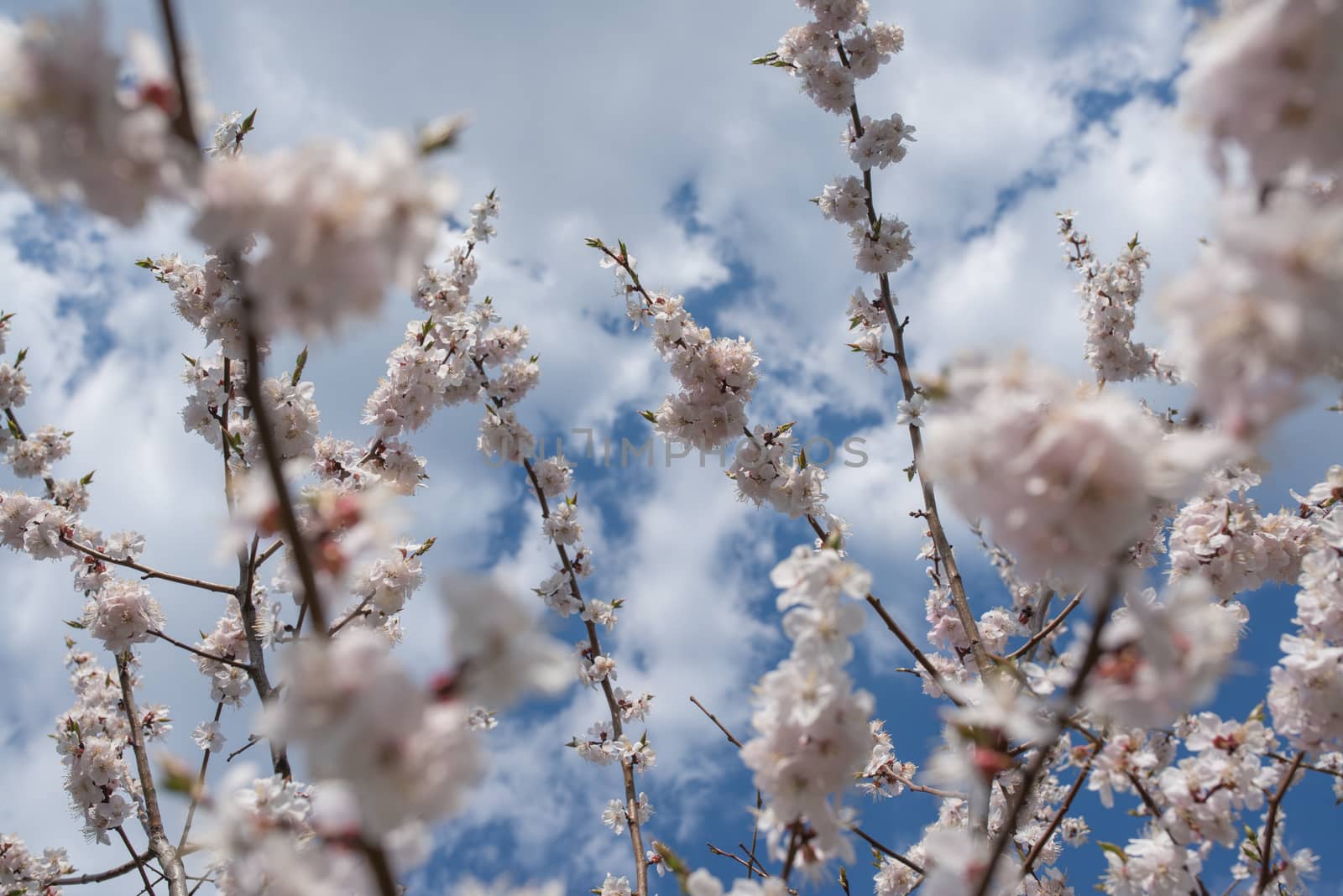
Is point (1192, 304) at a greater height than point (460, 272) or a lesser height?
lesser

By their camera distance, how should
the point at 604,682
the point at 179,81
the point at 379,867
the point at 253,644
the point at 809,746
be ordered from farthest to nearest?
the point at 604,682, the point at 253,644, the point at 809,746, the point at 179,81, the point at 379,867

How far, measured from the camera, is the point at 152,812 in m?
4.94

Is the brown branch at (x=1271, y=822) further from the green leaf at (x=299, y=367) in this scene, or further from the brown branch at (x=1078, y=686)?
the green leaf at (x=299, y=367)

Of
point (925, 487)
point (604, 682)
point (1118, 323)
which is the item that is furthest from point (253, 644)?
point (1118, 323)

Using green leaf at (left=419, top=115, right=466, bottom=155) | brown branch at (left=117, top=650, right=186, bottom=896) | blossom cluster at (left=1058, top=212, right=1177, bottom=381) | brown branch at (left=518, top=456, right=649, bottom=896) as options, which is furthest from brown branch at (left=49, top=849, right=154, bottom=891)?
blossom cluster at (left=1058, top=212, right=1177, bottom=381)

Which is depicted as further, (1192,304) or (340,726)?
(1192,304)

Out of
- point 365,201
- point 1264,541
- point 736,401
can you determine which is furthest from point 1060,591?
point 365,201

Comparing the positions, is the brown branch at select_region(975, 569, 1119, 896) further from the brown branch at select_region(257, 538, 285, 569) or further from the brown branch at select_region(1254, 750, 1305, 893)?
the brown branch at select_region(257, 538, 285, 569)

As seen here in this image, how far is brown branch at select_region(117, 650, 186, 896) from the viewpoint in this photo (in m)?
4.54

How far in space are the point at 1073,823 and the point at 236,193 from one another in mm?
8196

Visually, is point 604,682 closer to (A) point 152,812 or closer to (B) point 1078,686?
(A) point 152,812

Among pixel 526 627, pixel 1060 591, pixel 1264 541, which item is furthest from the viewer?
pixel 1060 591

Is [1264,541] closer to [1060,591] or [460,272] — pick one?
[1060,591]

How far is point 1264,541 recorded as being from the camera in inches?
155
